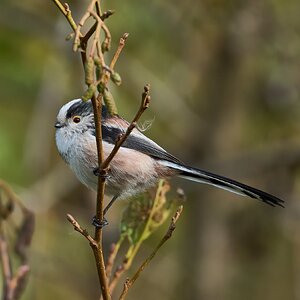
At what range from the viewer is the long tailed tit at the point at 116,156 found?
254cm

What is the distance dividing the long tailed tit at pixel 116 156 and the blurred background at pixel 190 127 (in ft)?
6.29

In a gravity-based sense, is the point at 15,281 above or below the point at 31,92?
below

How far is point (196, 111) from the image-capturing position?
5.82 meters

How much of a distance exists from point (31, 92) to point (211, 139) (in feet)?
4.43

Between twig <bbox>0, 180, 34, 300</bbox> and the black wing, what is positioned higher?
the black wing

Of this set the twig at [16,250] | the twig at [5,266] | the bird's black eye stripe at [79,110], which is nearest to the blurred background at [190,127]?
the bird's black eye stripe at [79,110]

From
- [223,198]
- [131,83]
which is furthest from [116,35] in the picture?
[223,198]

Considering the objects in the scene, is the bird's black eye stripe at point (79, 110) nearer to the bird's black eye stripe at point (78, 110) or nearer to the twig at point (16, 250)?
the bird's black eye stripe at point (78, 110)

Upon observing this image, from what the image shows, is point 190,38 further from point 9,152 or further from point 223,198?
point 9,152

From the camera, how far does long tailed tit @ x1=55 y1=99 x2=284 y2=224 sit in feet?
8.34

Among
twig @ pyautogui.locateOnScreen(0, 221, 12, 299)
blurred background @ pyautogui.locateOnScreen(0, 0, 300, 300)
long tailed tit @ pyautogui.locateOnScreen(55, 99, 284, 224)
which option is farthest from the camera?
blurred background @ pyautogui.locateOnScreen(0, 0, 300, 300)

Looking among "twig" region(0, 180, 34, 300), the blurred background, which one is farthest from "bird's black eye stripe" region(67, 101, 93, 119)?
the blurred background

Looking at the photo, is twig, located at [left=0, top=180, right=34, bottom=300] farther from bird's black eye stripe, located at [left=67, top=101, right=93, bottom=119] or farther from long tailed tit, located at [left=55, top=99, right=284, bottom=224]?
bird's black eye stripe, located at [left=67, top=101, right=93, bottom=119]

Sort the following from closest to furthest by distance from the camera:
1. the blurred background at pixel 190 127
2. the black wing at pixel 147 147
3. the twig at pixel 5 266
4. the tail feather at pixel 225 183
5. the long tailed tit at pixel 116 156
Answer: the twig at pixel 5 266
the tail feather at pixel 225 183
the long tailed tit at pixel 116 156
the black wing at pixel 147 147
the blurred background at pixel 190 127
